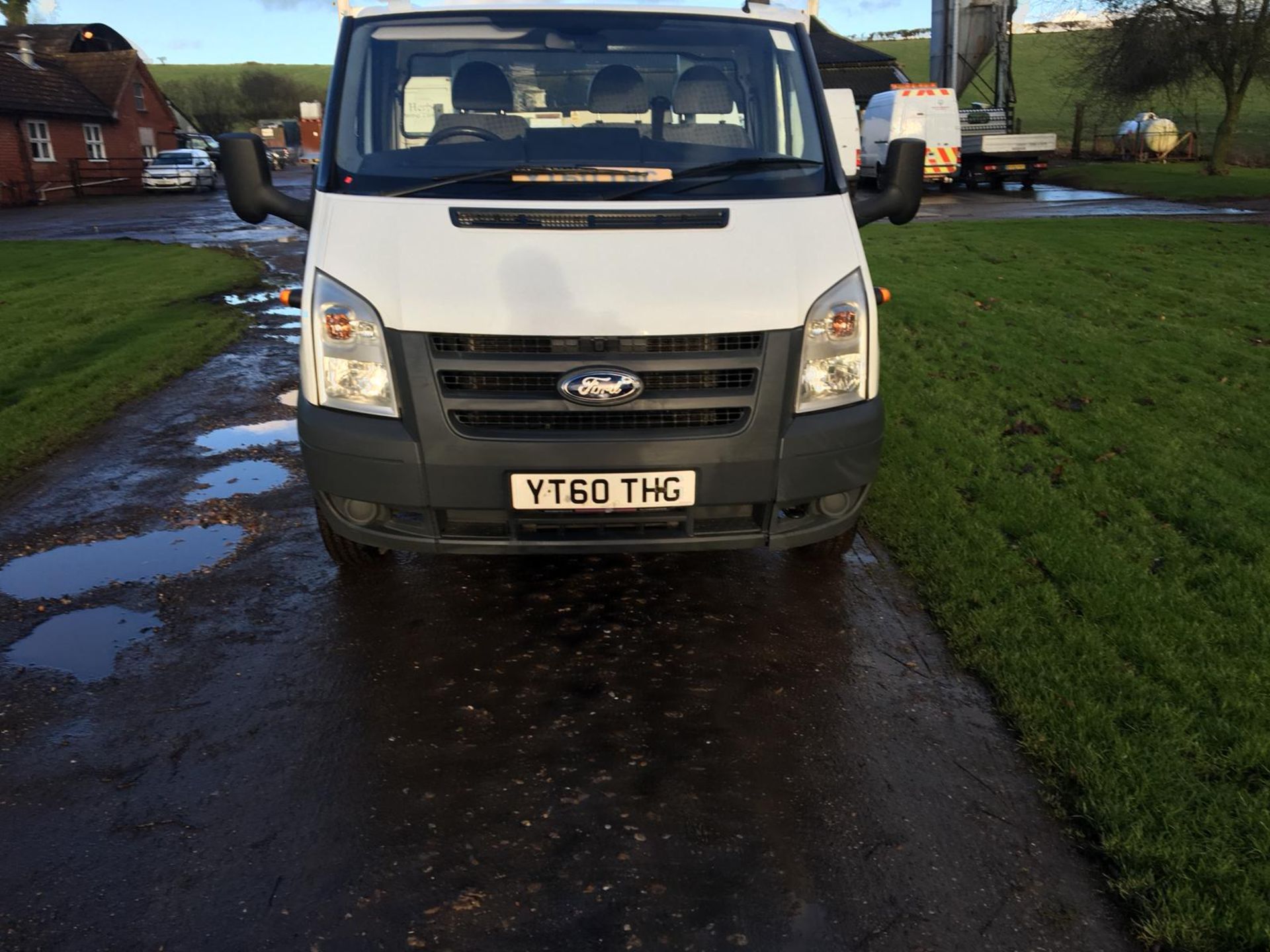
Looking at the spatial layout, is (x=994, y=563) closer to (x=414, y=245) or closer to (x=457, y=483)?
(x=457, y=483)

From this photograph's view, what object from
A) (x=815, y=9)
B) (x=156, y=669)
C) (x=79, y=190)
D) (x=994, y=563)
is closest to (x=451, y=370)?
(x=156, y=669)

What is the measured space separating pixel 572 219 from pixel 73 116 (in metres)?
46.9

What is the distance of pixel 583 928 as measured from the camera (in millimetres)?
2609

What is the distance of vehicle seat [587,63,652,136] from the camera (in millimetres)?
4934

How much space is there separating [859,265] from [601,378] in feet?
3.75

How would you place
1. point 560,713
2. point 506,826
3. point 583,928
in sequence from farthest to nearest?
point 560,713 < point 506,826 < point 583,928

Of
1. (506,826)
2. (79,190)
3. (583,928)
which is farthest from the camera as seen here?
(79,190)

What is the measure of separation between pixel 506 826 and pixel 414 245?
2.07m

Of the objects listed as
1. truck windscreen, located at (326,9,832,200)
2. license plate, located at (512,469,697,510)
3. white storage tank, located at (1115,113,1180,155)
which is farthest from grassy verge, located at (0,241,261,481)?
white storage tank, located at (1115,113,1180,155)

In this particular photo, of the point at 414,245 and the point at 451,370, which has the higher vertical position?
the point at 414,245

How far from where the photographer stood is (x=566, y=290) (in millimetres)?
Answer: 3863

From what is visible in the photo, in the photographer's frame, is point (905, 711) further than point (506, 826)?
Yes

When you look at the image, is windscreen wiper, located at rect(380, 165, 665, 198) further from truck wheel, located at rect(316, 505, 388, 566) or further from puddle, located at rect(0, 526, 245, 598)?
puddle, located at rect(0, 526, 245, 598)

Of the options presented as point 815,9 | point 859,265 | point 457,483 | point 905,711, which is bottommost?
point 905,711
